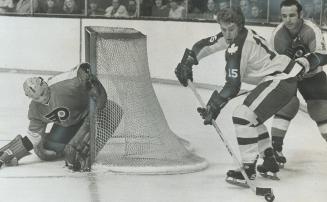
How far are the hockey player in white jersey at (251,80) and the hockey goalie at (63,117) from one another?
565mm

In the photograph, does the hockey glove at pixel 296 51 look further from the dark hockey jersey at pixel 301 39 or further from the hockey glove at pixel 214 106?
the hockey glove at pixel 214 106

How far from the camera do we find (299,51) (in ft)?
10.9

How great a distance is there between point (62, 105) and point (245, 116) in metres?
0.94

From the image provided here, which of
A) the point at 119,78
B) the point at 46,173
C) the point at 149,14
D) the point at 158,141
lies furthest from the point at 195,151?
the point at 149,14

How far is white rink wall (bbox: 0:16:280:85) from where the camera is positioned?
193 inches

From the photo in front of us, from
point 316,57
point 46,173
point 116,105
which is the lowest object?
point 46,173

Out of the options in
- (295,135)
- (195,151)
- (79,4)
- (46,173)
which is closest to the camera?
(46,173)

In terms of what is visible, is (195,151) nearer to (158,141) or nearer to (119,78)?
(158,141)

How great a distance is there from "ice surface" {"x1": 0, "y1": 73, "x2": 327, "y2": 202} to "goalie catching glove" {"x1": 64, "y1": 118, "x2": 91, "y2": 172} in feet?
0.18

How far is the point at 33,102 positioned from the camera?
3414 mm

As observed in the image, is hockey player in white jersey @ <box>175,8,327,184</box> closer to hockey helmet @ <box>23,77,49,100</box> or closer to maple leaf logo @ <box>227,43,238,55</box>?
maple leaf logo @ <box>227,43,238,55</box>

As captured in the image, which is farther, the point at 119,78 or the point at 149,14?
the point at 149,14

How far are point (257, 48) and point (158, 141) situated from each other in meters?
0.73

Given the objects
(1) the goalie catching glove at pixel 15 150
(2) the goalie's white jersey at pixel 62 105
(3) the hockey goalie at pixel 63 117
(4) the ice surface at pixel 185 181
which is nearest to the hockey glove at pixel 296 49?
(4) the ice surface at pixel 185 181
